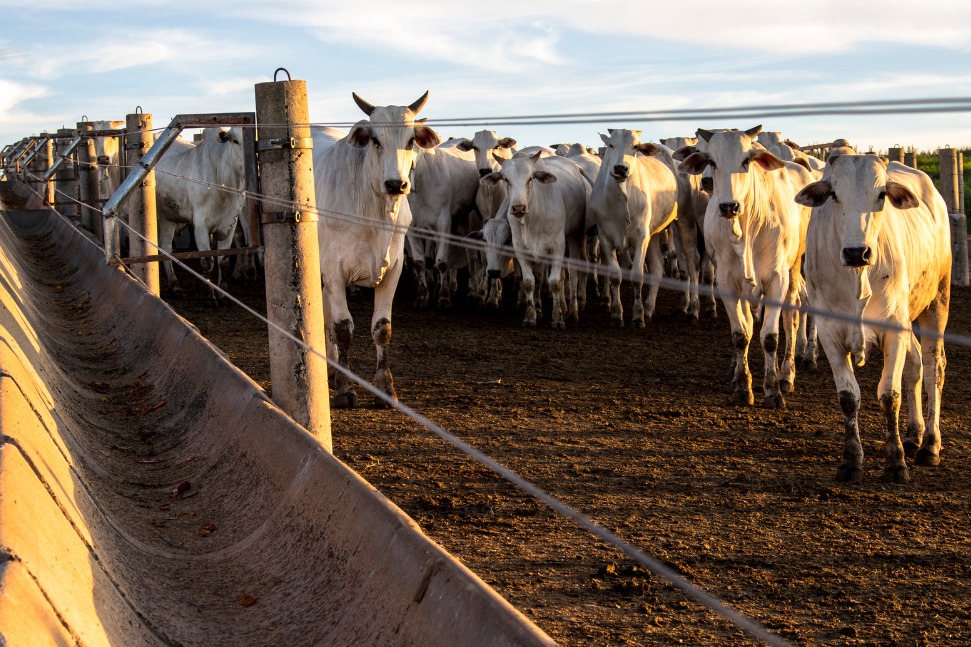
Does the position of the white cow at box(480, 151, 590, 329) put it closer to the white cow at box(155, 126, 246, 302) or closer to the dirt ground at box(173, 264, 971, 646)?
the dirt ground at box(173, 264, 971, 646)

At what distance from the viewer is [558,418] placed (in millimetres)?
9117

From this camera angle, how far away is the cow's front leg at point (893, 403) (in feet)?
23.9

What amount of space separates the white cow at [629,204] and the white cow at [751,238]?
437cm

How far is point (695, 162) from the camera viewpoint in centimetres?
1013

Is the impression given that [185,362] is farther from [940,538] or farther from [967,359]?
[967,359]

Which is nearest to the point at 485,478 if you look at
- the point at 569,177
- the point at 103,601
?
the point at 103,601

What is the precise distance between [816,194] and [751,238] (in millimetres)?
2866

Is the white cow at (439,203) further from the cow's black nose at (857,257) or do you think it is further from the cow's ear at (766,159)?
the cow's black nose at (857,257)

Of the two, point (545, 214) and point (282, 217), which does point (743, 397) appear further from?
point (545, 214)

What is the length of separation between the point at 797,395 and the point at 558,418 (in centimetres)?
260

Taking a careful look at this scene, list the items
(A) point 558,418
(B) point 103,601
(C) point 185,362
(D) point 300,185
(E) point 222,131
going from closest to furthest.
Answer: (B) point 103,601, (D) point 300,185, (C) point 185,362, (A) point 558,418, (E) point 222,131

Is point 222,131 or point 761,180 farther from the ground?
point 222,131

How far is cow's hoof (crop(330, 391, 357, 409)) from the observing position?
369 inches

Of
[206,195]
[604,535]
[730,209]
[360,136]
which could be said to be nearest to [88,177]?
[206,195]
